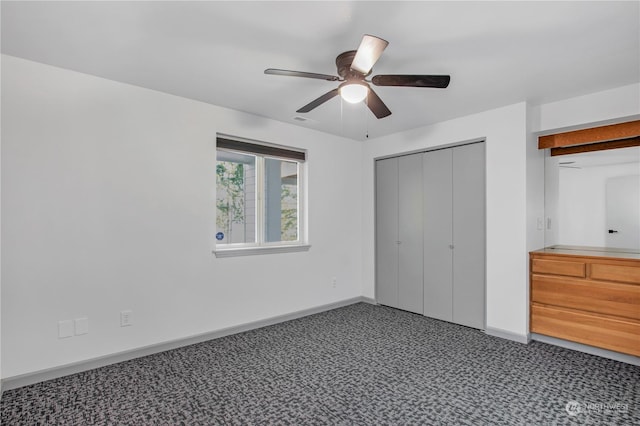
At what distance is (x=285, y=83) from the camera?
113 inches

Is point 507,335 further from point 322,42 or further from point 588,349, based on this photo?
point 322,42

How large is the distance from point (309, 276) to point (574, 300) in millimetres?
2744

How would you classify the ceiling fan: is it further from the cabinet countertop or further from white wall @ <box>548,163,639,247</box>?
white wall @ <box>548,163,639,247</box>

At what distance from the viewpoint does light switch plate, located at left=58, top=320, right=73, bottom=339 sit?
2.58 meters

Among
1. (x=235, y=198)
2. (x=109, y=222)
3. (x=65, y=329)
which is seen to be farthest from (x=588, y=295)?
(x=65, y=329)

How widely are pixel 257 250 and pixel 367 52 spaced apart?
2498mm

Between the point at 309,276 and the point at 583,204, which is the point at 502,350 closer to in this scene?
the point at 583,204

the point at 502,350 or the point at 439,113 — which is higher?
the point at 439,113

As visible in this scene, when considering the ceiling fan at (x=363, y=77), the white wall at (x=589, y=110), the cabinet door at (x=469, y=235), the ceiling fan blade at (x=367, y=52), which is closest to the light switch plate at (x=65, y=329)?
the ceiling fan at (x=363, y=77)

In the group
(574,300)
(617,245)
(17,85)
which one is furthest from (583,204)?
(17,85)

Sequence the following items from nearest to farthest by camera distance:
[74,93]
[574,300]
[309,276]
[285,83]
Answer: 1. [74,93]
2. [285,83]
3. [574,300]
4. [309,276]

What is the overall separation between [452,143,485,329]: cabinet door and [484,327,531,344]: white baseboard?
120mm

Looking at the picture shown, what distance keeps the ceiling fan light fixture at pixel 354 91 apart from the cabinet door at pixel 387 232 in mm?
2387

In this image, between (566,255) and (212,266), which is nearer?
(566,255)
